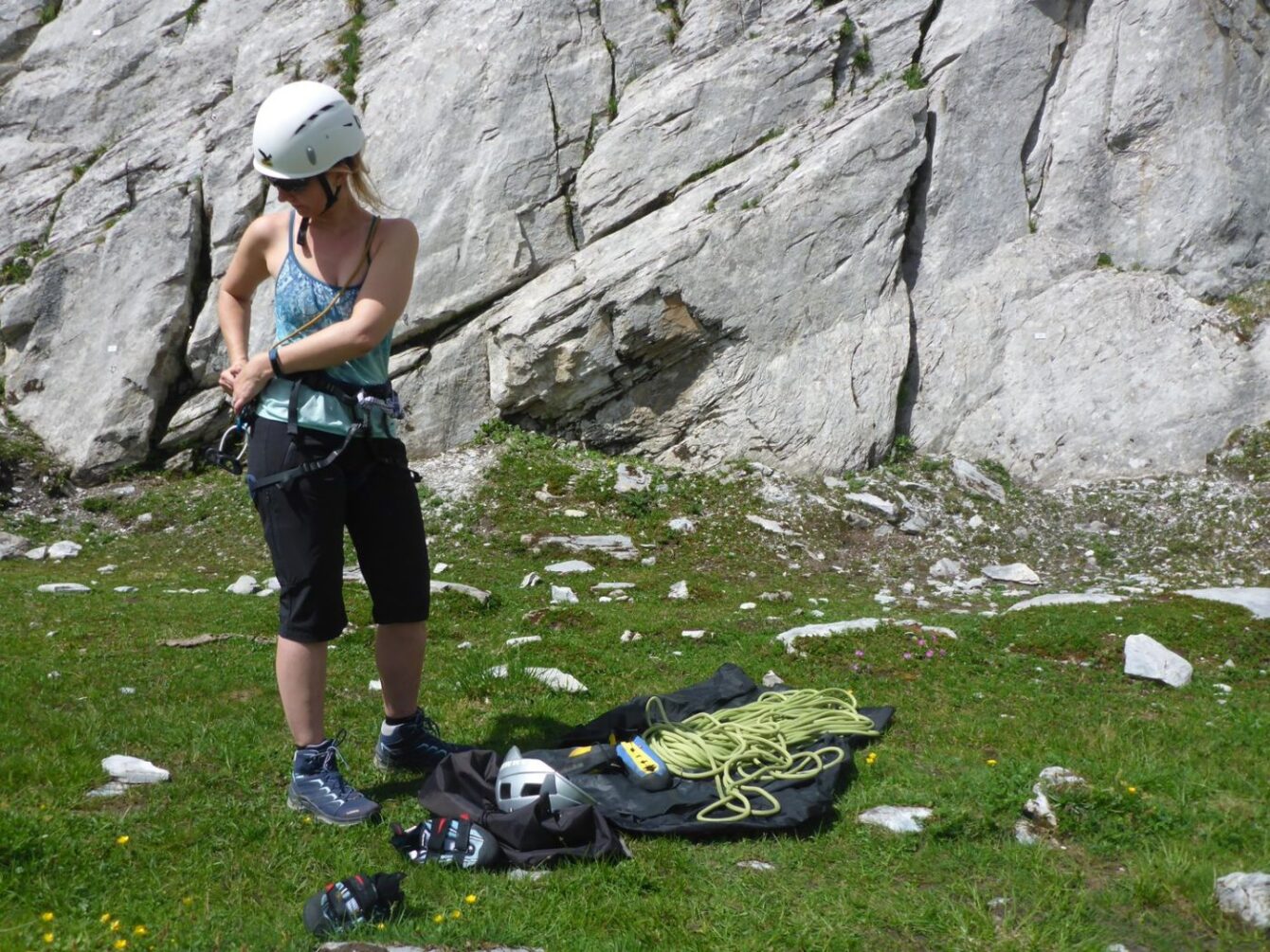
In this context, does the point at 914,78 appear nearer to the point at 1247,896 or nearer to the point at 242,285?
the point at 242,285

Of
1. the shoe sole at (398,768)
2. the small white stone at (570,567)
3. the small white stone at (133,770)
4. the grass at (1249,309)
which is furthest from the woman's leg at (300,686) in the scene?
the grass at (1249,309)

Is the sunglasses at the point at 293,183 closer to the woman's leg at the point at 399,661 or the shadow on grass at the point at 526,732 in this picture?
the woman's leg at the point at 399,661

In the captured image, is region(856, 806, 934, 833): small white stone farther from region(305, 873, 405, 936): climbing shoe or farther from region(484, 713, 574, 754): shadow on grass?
region(305, 873, 405, 936): climbing shoe

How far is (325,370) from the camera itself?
18.2 ft

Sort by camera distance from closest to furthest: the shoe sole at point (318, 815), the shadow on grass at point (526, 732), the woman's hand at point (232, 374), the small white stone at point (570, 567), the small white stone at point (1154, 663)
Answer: the shoe sole at point (318, 815) → the woman's hand at point (232, 374) → the shadow on grass at point (526, 732) → the small white stone at point (1154, 663) → the small white stone at point (570, 567)

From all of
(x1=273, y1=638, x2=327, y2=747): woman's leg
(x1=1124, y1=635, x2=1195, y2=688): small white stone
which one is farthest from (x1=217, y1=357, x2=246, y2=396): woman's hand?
(x1=1124, y1=635, x2=1195, y2=688): small white stone

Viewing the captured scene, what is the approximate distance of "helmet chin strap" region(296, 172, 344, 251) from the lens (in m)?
5.49

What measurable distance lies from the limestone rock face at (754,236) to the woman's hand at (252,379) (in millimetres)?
15714

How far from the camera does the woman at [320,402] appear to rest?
540 centimetres

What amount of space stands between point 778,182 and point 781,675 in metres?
15.2

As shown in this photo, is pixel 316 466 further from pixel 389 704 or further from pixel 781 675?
pixel 781 675

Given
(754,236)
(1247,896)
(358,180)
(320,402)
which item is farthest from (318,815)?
(754,236)

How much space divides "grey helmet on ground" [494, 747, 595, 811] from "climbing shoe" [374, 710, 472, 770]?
A: 761 mm

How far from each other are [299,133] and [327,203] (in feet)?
1.28
